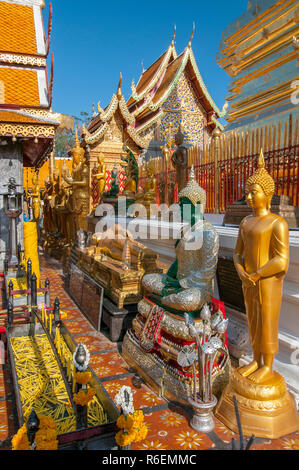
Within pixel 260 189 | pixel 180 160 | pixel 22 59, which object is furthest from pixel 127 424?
pixel 22 59

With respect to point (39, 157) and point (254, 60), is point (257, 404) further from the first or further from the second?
point (39, 157)

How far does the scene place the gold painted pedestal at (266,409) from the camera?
8.49 feet

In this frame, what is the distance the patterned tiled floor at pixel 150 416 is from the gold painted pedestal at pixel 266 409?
7 cm

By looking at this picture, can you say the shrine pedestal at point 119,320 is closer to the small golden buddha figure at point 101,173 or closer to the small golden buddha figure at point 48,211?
the small golden buddha figure at point 101,173

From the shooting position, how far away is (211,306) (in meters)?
3.54

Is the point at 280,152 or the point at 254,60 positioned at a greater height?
the point at 254,60

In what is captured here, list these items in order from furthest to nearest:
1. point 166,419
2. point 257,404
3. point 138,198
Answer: point 138,198, point 166,419, point 257,404

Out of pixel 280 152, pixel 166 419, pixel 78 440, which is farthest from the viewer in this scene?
pixel 280 152

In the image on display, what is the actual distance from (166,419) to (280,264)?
1579mm

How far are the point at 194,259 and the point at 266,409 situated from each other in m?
1.41

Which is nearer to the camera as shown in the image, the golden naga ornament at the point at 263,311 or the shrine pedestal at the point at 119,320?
the golden naga ornament at the point at 263,311

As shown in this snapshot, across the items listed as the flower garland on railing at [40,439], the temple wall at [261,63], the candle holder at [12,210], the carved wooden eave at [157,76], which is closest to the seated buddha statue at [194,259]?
the flower garland on railing at [40,439]

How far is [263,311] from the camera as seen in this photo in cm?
266
